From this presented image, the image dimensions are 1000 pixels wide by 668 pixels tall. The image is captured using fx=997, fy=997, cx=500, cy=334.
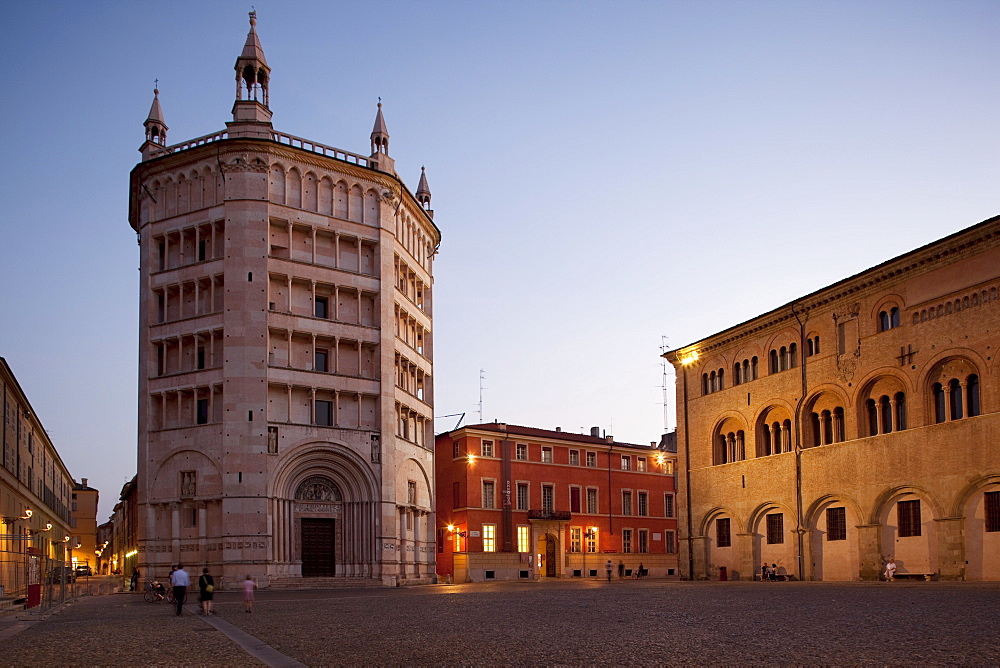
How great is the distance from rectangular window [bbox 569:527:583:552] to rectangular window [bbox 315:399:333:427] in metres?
28.6

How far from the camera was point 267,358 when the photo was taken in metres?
50.7

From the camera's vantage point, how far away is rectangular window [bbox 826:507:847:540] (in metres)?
46.0

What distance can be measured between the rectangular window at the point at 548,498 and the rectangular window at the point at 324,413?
1017 inches

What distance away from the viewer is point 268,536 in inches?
1937

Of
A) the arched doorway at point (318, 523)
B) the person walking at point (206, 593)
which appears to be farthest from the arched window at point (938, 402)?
the arched doorway at point (318, 523)

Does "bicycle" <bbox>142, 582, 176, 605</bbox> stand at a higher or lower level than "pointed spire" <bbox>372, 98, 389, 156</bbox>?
lower

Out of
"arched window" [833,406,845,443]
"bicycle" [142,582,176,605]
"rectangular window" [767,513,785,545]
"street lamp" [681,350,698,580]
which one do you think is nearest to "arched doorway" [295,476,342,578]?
"bicycle" [142,582,176,605]

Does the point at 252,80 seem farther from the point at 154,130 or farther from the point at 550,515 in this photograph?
the point at 550,515

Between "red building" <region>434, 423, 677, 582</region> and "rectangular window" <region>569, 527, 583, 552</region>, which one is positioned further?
"rectangular window" <region>569, 527, 583, 552</region>

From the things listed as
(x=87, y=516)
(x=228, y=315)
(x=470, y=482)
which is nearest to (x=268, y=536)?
(x=228, y=315)

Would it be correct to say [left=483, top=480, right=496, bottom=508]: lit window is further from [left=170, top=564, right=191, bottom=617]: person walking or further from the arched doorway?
[left=170, top=564, right=191, bottom=617]: person walking

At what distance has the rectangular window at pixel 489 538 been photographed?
232 feet

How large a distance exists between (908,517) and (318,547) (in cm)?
2889

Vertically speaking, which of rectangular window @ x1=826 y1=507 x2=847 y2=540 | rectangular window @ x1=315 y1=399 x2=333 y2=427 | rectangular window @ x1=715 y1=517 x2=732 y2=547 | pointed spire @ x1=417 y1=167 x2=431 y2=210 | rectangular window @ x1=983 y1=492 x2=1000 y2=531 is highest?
pointed spire @ x1=417 y1=167 x2=431 y2=210
